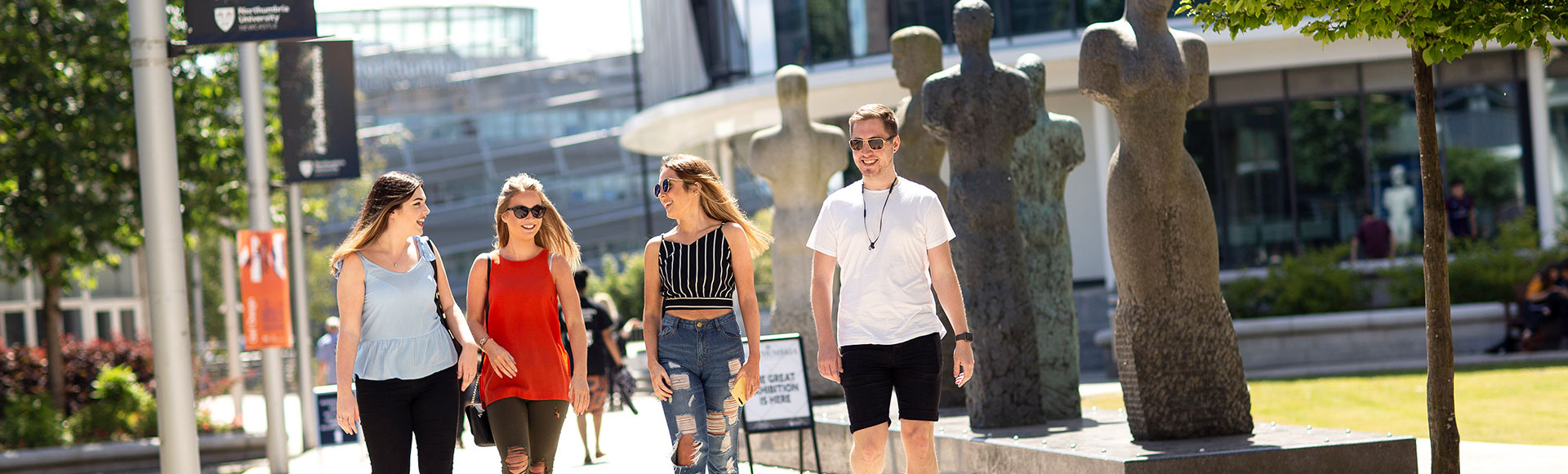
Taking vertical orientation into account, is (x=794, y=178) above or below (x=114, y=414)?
above

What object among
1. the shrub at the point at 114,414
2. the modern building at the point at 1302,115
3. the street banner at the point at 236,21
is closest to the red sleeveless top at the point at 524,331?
the street banner at the point at 236,21

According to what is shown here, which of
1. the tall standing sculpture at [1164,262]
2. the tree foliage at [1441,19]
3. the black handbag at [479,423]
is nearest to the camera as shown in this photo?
the tree foliage at [1441,19]

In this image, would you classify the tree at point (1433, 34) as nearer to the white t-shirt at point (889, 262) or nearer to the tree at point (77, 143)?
the white t-shirt at point (889, 262)

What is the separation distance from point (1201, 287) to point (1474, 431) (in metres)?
3.58

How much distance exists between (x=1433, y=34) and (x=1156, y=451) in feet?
7.59

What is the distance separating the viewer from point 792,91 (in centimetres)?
1383

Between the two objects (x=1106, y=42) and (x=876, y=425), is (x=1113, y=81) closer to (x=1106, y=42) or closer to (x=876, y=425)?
(x=1106, y=42)

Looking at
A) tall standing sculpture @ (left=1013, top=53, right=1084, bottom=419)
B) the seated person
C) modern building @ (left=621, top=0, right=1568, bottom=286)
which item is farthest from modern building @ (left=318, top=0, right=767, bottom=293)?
tall standing sculpture @ (left=1013, top=53, right=1084, bottom=419)

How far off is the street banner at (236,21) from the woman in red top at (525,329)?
333cm

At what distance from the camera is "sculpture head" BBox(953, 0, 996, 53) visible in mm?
9344

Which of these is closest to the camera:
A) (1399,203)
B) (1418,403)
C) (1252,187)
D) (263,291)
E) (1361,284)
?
(1418,403)

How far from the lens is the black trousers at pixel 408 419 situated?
5699mm

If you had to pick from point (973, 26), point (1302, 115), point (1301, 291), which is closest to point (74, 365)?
point (973, 26)

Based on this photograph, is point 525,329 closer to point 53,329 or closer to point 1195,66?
point 1195,66
